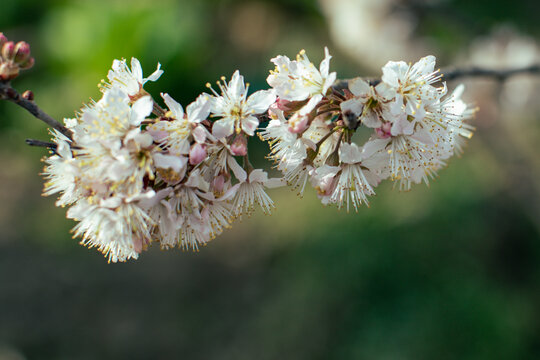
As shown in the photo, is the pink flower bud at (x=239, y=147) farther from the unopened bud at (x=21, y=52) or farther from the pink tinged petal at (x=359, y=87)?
the unopened bud at (x=21, y=52)

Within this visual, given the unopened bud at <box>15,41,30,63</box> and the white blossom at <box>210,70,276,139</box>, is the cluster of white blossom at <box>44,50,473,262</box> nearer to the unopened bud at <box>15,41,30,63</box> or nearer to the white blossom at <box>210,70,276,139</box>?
the white blossom at <box>210,70,276,139</box>

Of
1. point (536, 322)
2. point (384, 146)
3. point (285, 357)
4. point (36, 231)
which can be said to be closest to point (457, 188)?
point (536, 322)

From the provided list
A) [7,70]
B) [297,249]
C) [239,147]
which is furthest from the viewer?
[297,249]

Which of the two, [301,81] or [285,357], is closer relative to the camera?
[301,81]

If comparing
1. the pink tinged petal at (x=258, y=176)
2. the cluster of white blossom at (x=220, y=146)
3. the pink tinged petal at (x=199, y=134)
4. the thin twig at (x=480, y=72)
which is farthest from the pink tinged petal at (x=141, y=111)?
the thin twig at (x=480, y=72)

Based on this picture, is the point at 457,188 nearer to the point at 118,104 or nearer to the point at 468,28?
the point at 468,28

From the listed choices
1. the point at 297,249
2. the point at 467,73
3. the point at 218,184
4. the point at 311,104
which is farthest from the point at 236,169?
the point at 297,249

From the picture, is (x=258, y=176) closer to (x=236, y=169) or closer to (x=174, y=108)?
(x=236, y=169)

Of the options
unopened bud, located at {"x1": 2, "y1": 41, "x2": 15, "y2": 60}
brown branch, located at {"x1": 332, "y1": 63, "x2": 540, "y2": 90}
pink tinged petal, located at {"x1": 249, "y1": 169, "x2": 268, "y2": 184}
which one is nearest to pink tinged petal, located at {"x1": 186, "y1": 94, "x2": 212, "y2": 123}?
pink tinged petal, located at {"x1": 249, "y1": 169, "x2": 268, "y2": 184}
